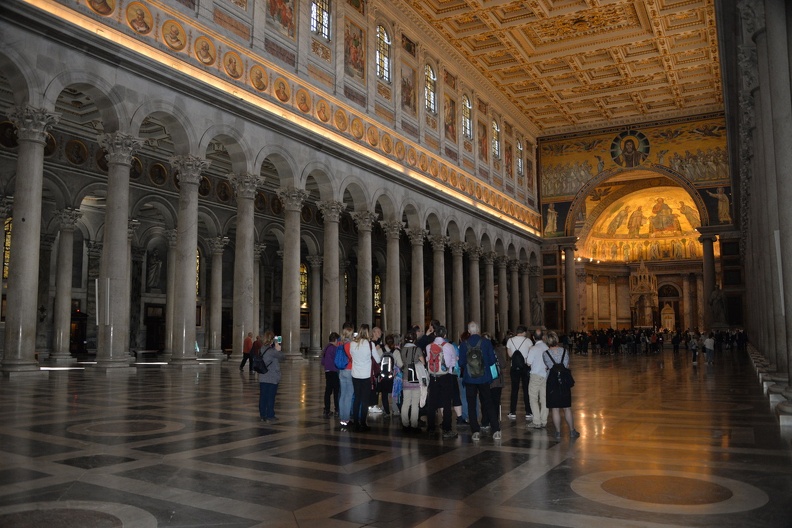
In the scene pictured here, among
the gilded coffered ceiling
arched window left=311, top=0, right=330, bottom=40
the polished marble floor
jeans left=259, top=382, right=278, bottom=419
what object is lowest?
the polished marble floor

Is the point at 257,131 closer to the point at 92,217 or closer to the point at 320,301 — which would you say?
the point at 92,217

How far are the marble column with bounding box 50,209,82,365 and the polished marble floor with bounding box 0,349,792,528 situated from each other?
12855 millimetres

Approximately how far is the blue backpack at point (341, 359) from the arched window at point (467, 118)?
29304 mm

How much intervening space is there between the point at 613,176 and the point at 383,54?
24.8 meters

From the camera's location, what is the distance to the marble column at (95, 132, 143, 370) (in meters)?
16.5

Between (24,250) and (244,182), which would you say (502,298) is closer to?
(244,182)

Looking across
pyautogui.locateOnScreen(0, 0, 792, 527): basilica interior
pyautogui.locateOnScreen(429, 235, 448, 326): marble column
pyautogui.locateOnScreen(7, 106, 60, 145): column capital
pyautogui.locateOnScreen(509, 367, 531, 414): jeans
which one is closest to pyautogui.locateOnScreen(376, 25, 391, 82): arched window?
pyautogui.locateOnScreen(0, 0, 792, 527): basilica interior

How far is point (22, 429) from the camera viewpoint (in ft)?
26.6

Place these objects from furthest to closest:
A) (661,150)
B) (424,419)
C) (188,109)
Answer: (661,150) < (188,109) < (424,419)

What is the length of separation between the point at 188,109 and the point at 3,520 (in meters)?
16.0

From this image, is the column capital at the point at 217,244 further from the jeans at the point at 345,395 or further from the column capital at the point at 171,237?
the jeans at the point at 345,395

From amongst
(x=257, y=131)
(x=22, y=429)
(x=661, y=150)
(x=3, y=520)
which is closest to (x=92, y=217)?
(x=257, y=131)

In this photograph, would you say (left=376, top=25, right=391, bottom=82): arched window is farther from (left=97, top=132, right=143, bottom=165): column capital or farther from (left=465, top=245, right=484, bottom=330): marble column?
(left=97, top=132, right=143, bottom=165): column capital

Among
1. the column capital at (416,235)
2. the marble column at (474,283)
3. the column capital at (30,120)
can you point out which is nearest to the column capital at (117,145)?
the column capital at (30,120)
